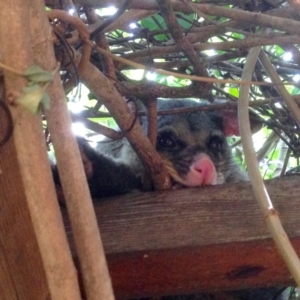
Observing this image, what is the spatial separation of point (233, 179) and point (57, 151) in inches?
61.7

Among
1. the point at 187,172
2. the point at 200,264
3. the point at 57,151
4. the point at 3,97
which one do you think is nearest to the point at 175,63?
the point at 187,172

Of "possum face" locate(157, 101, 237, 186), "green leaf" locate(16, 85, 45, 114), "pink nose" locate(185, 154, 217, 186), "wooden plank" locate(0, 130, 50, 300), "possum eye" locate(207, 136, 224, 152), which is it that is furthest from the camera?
"possum eye" locate(207, 136, 224, 152)

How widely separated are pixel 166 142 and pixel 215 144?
0.22m

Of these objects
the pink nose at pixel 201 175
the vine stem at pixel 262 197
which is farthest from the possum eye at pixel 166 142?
the vine stem at pixel 262 197

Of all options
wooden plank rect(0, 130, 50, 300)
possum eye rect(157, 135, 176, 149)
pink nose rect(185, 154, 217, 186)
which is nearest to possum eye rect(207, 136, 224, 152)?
possum eye rect(157, 135, 176, 149)

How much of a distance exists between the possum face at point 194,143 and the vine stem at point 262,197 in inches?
29.2

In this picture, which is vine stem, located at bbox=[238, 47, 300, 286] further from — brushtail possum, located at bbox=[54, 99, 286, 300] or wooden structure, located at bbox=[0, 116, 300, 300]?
brushtail possum, located at bbox=[54, 99, 286, 300]

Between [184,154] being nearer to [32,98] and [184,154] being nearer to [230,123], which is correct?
[230,123]

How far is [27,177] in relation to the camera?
0.93m

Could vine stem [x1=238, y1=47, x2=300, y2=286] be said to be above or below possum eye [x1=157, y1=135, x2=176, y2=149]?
below

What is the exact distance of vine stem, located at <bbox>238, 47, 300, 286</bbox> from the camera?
3.52ft

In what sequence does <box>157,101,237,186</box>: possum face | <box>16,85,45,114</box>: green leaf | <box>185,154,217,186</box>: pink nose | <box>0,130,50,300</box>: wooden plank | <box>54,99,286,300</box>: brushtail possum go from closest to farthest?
<box>16,85,45,114</box>: green leaf, <box>0,130,50,300</box>: wooden plank, <box>54,99,286,300</box>: brushtail possum, <box>185,154,217,186</box>: pink nose, <box>157,101,237,186</box>: possum face

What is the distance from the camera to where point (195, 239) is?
1.42 meters

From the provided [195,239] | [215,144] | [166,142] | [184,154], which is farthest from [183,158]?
[195,239]
